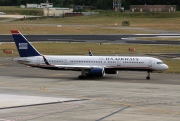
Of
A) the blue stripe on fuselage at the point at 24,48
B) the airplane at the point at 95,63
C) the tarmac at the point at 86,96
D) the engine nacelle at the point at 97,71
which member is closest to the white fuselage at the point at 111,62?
the airplane at the point at 95,63

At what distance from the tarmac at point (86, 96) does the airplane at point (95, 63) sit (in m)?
1.33

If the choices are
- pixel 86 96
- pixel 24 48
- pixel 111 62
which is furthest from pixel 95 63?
pixel 86 96

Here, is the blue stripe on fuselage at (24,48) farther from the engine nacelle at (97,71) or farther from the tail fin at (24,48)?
the engine nacelle at (97,71)

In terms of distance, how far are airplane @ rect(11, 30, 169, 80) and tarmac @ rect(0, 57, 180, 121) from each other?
4.35 feet

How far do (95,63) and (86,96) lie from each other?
16.5 meters

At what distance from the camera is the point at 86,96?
53.0 metres

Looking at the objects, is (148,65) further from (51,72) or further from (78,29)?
(78,29)

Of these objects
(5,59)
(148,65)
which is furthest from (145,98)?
(5,59)

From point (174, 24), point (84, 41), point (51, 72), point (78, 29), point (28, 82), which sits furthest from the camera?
point (174, 24)

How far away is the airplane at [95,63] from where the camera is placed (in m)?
68.2

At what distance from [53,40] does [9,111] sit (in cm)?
8517

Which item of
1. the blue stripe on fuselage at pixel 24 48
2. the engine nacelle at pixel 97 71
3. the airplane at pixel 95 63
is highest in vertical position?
the blue stripe on fuselage at pixel 24 48

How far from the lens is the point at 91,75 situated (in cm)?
6800

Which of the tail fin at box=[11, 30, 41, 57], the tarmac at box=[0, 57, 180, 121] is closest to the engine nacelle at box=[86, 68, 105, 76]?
the tarmac at box=[0, 57, 180, 121]
